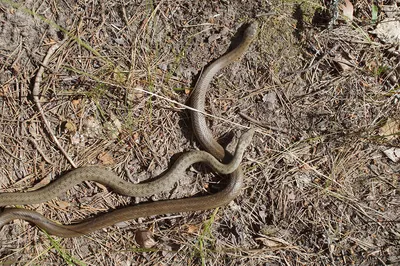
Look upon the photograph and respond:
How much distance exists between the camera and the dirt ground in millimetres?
5070

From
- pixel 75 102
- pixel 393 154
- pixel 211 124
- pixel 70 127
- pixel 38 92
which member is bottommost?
pixel 393 154

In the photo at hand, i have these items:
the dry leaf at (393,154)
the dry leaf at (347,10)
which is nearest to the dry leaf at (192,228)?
the dry leaf at (393,154)

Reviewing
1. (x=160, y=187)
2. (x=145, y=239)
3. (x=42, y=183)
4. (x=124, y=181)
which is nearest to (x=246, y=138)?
(x=160, y=187)

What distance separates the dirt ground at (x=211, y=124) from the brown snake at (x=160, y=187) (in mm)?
154

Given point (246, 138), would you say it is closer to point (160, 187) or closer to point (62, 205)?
point (160, 187)

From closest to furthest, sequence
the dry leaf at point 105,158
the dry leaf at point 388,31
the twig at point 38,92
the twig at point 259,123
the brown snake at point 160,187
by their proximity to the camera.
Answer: the brown snake at point 160,187 < the twig at point 38,92 < the dry leaf at point 105,158 < the twig at point 259,123 < the dry leaf at point 388,31

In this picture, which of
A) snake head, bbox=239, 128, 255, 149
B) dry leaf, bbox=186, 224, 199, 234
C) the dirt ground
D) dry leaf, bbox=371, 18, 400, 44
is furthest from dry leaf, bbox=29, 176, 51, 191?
dry leaf, bbox=371, 18, 400, 44

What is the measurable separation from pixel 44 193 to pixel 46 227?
466 mm

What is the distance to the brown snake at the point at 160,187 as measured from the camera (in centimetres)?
494

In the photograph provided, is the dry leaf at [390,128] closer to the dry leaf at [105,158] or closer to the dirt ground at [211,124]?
the dirt ground at [211,124]

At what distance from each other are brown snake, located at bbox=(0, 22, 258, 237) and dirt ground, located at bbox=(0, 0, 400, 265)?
0.51 feet

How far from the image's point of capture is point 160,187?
202 inches

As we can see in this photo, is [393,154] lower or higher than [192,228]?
lower

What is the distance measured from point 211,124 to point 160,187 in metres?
1.18
